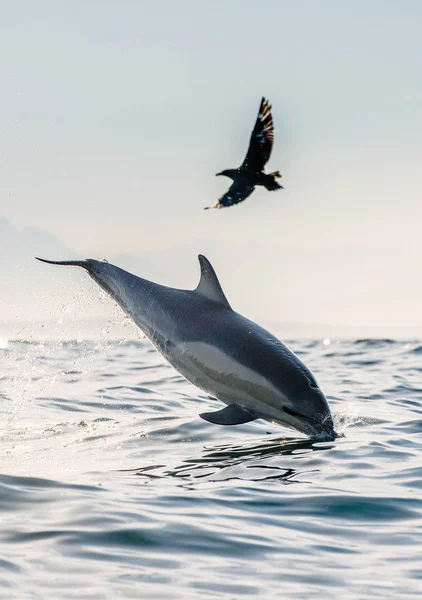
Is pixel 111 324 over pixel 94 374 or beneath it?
over

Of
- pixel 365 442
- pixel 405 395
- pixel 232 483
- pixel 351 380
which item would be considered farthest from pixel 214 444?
pixel 351 380

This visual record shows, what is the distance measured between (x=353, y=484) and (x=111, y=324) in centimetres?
408

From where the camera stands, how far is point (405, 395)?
16.9m

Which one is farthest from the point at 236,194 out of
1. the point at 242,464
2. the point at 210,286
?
the point at 242,464

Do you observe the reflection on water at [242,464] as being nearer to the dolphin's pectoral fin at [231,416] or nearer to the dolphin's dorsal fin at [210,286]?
the dolphin's pectoral fin at [231,416]

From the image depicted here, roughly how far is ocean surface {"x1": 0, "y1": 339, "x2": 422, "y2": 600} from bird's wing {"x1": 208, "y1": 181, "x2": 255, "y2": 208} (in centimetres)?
344

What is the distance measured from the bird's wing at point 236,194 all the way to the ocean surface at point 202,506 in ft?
11.3

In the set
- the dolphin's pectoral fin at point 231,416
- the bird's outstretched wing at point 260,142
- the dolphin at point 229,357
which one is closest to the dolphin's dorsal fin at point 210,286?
the dolphin at point 229,357

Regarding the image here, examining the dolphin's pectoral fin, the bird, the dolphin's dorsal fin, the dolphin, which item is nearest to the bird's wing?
the bird

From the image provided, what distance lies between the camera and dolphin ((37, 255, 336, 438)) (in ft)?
31.3

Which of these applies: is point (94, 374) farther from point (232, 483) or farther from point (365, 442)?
point (232, 483)

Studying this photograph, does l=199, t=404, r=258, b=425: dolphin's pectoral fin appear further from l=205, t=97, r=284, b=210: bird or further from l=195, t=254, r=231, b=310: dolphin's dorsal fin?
l=205, t=97, r=284, b=210: bird

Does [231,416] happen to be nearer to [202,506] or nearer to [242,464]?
[242,464]

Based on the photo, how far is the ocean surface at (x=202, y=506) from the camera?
18.0 ft
